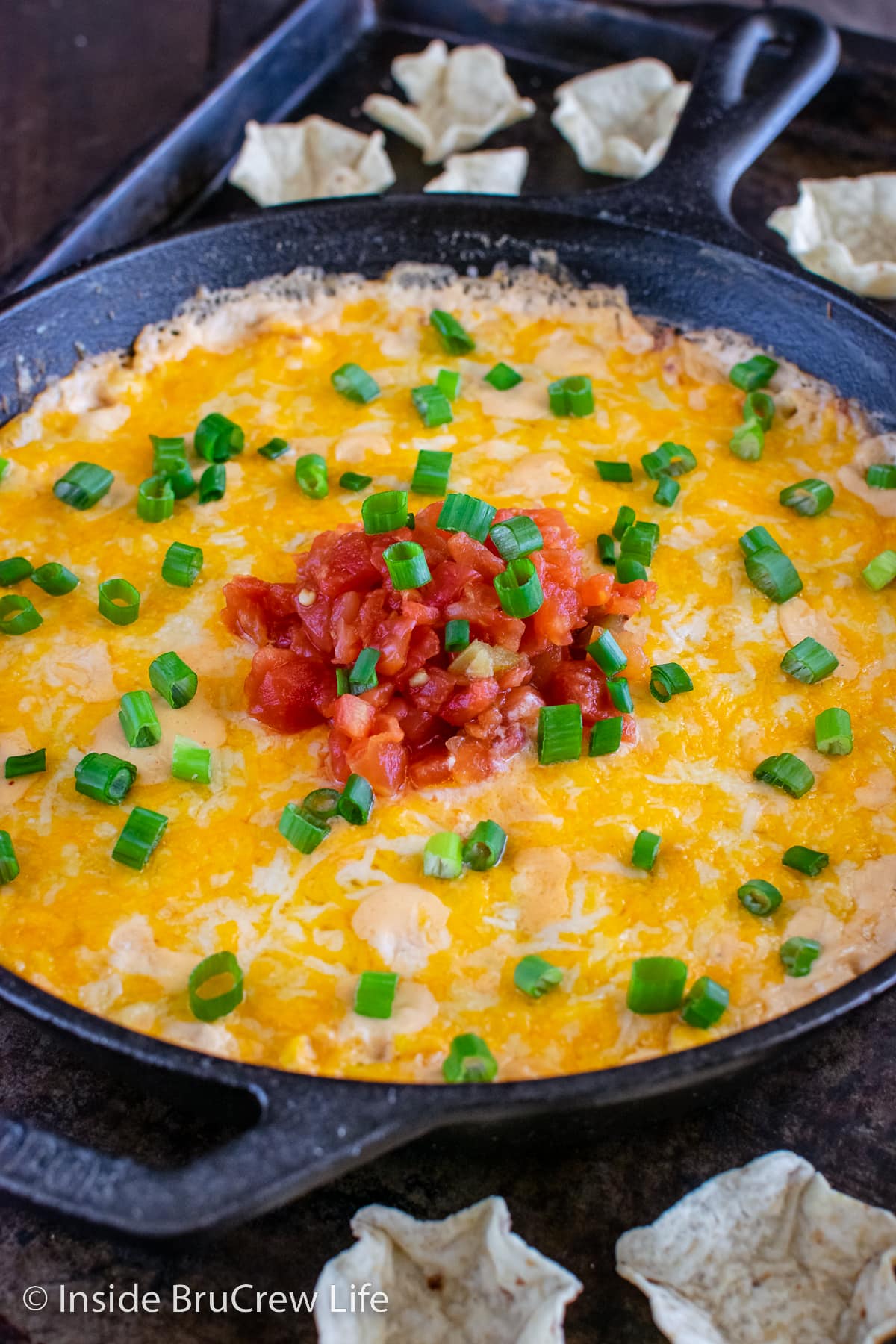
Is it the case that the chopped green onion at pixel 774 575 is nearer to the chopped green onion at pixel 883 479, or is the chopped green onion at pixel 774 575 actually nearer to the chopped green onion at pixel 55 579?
the chopped green onion at pixel 883 479

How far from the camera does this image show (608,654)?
3.09 m

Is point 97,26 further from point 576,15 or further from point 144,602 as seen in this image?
point 144,602

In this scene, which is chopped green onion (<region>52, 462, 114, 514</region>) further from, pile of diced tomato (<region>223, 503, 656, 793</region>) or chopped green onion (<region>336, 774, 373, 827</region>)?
chopped green onion (<region>336, 774, 373, 827</region>)

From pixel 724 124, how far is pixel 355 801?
2.68 metres

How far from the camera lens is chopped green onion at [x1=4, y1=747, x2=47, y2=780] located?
3002mm

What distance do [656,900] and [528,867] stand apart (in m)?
0.29

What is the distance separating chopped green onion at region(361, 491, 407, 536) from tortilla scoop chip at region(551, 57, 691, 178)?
93.9 inches

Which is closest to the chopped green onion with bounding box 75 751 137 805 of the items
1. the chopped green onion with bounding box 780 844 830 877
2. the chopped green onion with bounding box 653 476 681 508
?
the chopped green onion with bounding box 780 844 830 877

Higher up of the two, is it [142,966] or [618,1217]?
[142,966]

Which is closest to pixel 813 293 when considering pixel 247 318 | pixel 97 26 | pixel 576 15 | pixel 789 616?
pixel 789 616

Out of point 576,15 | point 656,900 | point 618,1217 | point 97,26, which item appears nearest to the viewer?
point 618,1217

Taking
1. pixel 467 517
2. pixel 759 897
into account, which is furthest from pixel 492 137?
pixel 759 897

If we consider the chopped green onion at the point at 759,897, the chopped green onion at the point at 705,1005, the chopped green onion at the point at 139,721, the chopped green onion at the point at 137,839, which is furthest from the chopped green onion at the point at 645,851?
the chopped green onion at the point at 139,721

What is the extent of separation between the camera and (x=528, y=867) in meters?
2.86
